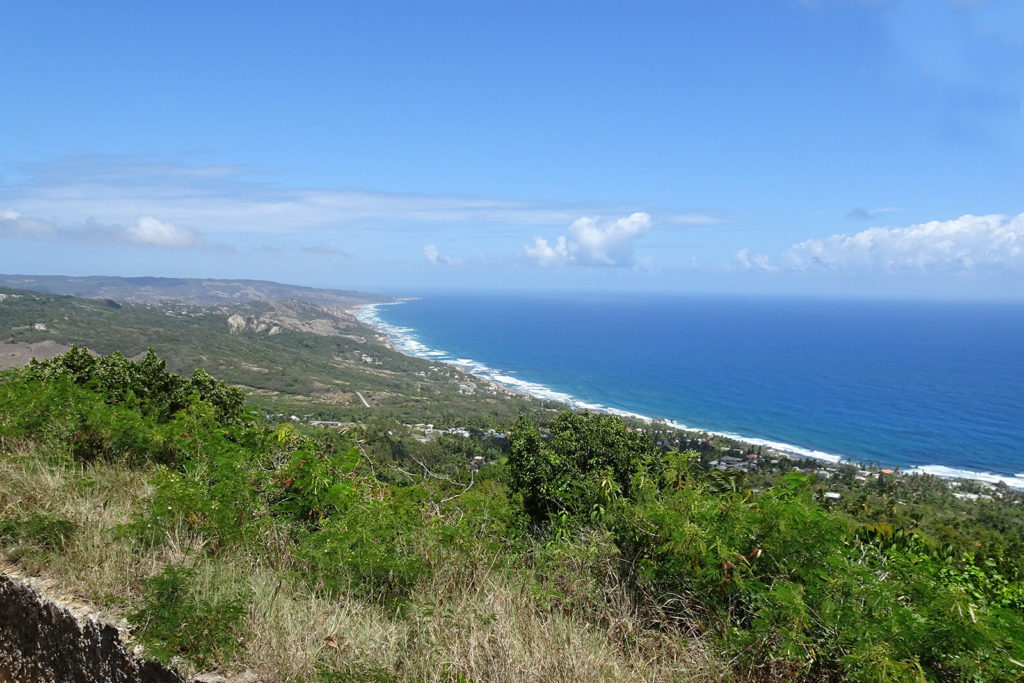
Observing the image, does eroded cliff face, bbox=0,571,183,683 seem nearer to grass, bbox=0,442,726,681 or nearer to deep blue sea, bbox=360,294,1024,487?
grass, bbox=0,442,726,681

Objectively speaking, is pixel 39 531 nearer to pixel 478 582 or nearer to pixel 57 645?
pixel 57 645

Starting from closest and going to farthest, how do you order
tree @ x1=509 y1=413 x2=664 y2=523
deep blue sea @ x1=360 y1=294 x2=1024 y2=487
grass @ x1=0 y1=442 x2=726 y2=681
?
grass @ x1=0 y1=442 x2=726 y2=681
tree @ x1=509 y1=413 x2=664 y2=523
deep blue sea @ x1=360 y1=294 x2=1024 y2=487

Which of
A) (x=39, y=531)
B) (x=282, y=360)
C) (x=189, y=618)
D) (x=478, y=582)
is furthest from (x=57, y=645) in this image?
(x=282, y=360)

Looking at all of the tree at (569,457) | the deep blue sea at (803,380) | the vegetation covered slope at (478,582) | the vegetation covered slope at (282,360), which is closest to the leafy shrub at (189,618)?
the vegetation covered slope at (478,582)

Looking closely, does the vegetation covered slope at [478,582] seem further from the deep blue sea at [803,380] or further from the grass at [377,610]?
the deep blue sea at [803,380]

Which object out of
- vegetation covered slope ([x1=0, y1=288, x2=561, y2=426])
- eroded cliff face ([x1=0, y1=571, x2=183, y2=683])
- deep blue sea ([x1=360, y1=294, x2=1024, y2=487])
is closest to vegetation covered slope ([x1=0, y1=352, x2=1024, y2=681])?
eroded cliff face ([x1=0, y1=571, x2=183, y2=683])

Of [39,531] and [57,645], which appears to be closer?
[57,645]

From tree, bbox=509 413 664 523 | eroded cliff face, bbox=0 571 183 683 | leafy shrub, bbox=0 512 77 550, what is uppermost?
leafy shrub, bbox=0 512 77 550
